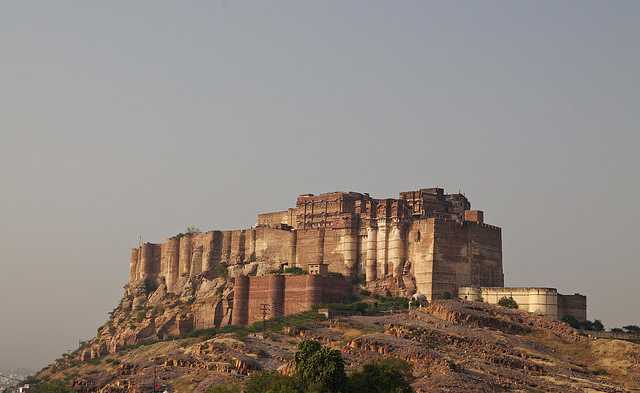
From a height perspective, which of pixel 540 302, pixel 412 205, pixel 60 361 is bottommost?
pixel 60 361

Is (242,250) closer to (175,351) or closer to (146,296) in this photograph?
(146,296)

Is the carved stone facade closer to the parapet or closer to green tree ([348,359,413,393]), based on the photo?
the parapet

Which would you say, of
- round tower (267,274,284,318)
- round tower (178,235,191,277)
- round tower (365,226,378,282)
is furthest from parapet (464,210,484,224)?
round tower (178,235,191,277)

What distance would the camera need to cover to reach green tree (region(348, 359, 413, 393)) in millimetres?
71188

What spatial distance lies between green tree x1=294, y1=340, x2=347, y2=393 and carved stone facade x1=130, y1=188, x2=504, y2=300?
31.0 metres

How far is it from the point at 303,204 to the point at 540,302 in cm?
3165

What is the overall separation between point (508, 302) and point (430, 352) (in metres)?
18.1

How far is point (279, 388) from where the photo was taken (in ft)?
228

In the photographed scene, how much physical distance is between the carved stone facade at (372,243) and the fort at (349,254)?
0.33 feet

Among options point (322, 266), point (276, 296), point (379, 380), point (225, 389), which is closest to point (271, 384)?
point (225, 389)

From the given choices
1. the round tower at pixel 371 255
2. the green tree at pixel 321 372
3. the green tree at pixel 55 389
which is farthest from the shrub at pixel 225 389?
the round tower at pixel 371 255

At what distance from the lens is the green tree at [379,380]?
71.2m

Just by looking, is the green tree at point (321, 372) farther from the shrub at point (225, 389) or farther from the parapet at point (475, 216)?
the parapet at point (475, 216)

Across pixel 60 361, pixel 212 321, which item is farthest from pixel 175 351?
pixel 60 361
